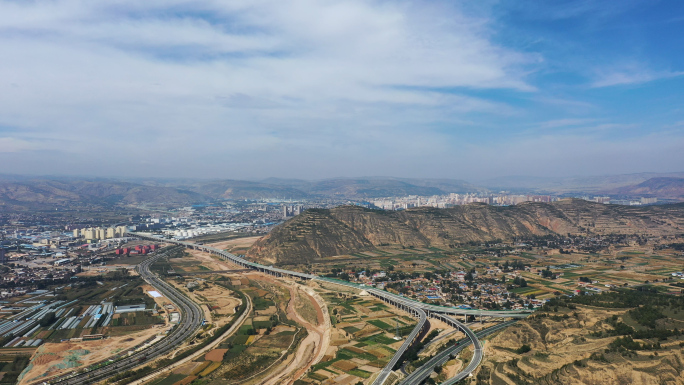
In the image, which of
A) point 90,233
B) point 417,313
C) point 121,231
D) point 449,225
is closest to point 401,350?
point 417,313

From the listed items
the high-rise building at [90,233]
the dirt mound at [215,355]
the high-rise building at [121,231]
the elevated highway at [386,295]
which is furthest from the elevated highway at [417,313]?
the high-rise building at [121,231]

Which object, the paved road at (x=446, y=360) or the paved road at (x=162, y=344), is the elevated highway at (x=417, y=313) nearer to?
the paved road at (x=446, y=360)

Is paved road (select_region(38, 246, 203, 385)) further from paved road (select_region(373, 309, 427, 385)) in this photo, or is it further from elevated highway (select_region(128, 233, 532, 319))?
paved road (select_region(373, 309, 427, 385))

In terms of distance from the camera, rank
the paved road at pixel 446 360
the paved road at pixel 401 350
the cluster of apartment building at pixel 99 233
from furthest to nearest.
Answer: the cluster of apartment building at pixel 99 233, the paved road at pixel 401 350, the paved road at pixel 446 360

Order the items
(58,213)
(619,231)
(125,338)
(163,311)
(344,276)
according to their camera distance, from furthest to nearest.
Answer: (58,213)
(619,231)
(344,276)
(163,311)
(125,338)

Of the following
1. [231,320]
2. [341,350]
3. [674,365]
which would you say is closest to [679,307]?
[674,365]

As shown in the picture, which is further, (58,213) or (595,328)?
(58,213)

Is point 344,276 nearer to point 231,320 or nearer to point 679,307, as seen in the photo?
point 231,320

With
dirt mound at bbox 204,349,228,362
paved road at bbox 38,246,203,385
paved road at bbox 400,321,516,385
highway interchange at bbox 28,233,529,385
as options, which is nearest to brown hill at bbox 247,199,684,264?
highway interchange at bbox 28,233,529,385
